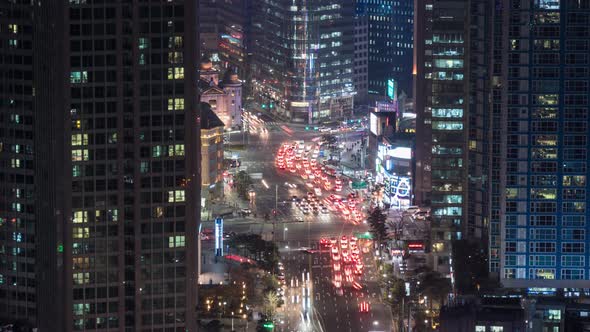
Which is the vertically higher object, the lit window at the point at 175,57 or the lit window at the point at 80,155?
the lit window at the point at 175,57

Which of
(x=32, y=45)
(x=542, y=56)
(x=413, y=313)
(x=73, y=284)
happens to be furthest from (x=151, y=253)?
(x=542, y=56)

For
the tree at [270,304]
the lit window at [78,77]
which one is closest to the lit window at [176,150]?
the lit window at [78,77]

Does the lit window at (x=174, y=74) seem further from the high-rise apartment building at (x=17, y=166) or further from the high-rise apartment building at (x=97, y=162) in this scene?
the high-rise apartment building at (x=17, y=166)

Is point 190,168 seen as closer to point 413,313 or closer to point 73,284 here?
point 73,284

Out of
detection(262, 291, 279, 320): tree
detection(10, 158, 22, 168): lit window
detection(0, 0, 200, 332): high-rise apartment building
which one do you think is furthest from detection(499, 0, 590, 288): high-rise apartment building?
detection(10, 158, 22, 168): lit window

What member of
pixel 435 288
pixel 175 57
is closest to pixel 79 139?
pixel 175 57

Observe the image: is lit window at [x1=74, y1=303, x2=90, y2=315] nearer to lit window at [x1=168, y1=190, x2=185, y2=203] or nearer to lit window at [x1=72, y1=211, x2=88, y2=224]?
lit window at [x1=72, y1=211, x2=88, y2=224]
